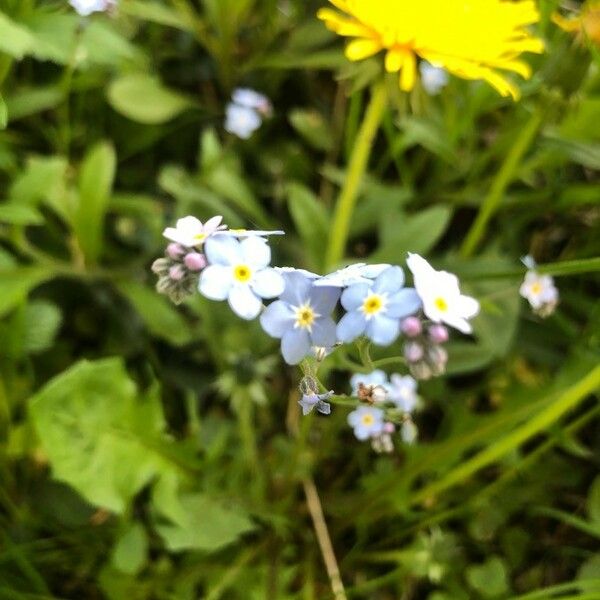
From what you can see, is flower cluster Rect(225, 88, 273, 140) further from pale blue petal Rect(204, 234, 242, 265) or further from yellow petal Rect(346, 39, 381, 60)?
pale blue petal Rect(204, 234, 242, 265)

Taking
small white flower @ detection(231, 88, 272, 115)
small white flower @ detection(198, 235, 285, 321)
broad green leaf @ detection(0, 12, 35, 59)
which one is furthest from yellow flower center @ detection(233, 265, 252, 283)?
small white flower @ detection(231, 88, 272, 115)

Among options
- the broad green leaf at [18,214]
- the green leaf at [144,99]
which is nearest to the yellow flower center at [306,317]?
the broad green leaf at [18,214]

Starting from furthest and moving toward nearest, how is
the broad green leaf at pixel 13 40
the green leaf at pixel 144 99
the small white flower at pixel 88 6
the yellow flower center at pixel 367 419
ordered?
the green leaf at pixel 144 99 < the yellow flower center at pixel 367 419 < the small white flower at pixel 88 6 < the broad green leaf at pixel 13 40

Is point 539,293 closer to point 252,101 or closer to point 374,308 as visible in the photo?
point 374,308

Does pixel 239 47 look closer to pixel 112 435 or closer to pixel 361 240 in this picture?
pixel 361 240

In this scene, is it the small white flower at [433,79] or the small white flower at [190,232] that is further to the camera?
the small white flower at [433,79]

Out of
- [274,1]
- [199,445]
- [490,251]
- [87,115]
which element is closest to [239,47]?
[274,1]

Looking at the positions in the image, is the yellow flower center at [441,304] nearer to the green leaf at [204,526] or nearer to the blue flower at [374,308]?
the blue flower at [374,308]
